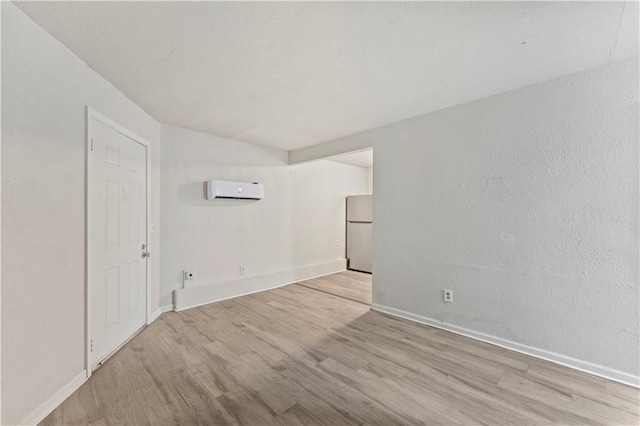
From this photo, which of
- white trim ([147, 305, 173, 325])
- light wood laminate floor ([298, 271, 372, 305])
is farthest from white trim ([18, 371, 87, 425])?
light wood laminate floor ([298, 271, 372, 305])

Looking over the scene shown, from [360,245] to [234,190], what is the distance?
317 cm

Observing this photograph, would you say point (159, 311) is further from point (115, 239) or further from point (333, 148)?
point (333, 148)

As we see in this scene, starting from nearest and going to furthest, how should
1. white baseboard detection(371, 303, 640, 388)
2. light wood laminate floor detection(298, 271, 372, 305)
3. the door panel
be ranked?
white baseboard detection(371, 303, 640, 388), light wood laminate floor detection(298, 271, 372, 305), the door panel

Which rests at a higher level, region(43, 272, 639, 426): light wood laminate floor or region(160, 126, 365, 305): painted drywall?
region(160, 126, 365, 305): painted drywall

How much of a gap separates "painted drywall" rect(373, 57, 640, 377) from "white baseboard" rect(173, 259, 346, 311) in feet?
6.94

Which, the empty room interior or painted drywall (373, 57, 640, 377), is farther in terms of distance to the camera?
painted drywall (373, 57, 640, 377)

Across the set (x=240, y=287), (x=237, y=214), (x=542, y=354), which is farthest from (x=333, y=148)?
(x=542, y=354)

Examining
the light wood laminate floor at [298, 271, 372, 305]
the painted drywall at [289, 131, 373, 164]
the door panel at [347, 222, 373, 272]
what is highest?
the painted drywall at [289, 131, 373, 164]

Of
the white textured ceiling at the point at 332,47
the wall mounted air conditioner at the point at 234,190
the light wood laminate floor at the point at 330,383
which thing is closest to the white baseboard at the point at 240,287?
the light wood laminate floor at the point at 330,383

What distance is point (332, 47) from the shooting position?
1.83 m

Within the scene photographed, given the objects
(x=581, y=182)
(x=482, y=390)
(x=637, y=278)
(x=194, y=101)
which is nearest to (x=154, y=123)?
(x=194, y=101)

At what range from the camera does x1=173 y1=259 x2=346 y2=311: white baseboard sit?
3.51 meters

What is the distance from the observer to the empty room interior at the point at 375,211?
1.58m

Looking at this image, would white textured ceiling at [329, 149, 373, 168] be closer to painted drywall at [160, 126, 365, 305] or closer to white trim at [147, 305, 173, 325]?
painted drywall at [160, 126, 365, 305]
